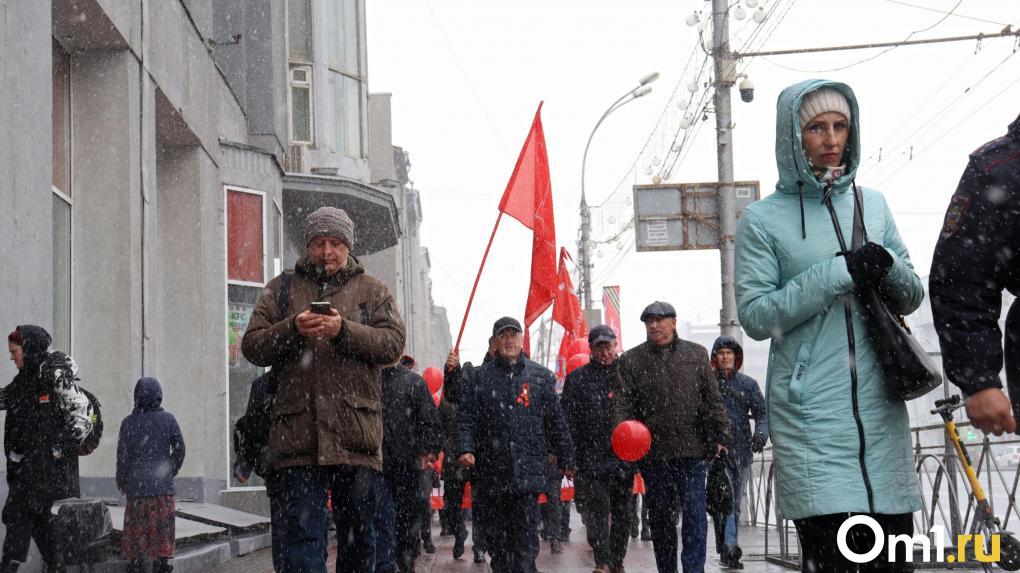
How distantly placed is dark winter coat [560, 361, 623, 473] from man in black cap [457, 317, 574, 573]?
1.00 m

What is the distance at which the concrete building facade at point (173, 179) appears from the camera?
388 inches

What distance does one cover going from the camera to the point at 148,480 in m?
10.2

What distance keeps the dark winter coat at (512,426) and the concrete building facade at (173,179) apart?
3219 mm

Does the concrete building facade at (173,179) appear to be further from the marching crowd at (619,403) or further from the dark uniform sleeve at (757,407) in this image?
the dark uniform sleeve at (757,407)

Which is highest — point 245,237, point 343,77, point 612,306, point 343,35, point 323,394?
point 343,35

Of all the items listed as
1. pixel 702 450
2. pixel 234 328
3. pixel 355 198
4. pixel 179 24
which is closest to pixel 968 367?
pixel 702 450

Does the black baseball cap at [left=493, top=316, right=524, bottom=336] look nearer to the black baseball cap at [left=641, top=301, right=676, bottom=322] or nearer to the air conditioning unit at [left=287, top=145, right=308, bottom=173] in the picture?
the black baseball cap at [left=641, top=301, right=676, bottom=322]

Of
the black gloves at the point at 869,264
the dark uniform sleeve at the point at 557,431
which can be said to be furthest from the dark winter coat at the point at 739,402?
the black gloves at the point at 869,264

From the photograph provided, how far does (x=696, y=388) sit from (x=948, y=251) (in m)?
5.74

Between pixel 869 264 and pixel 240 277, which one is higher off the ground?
pixel 240 277

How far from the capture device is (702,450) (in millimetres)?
8711

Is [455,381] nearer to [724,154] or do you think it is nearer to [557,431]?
[557,431]

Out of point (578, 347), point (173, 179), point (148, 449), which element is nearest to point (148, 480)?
point (148, 449)

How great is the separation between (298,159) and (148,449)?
11660mm
